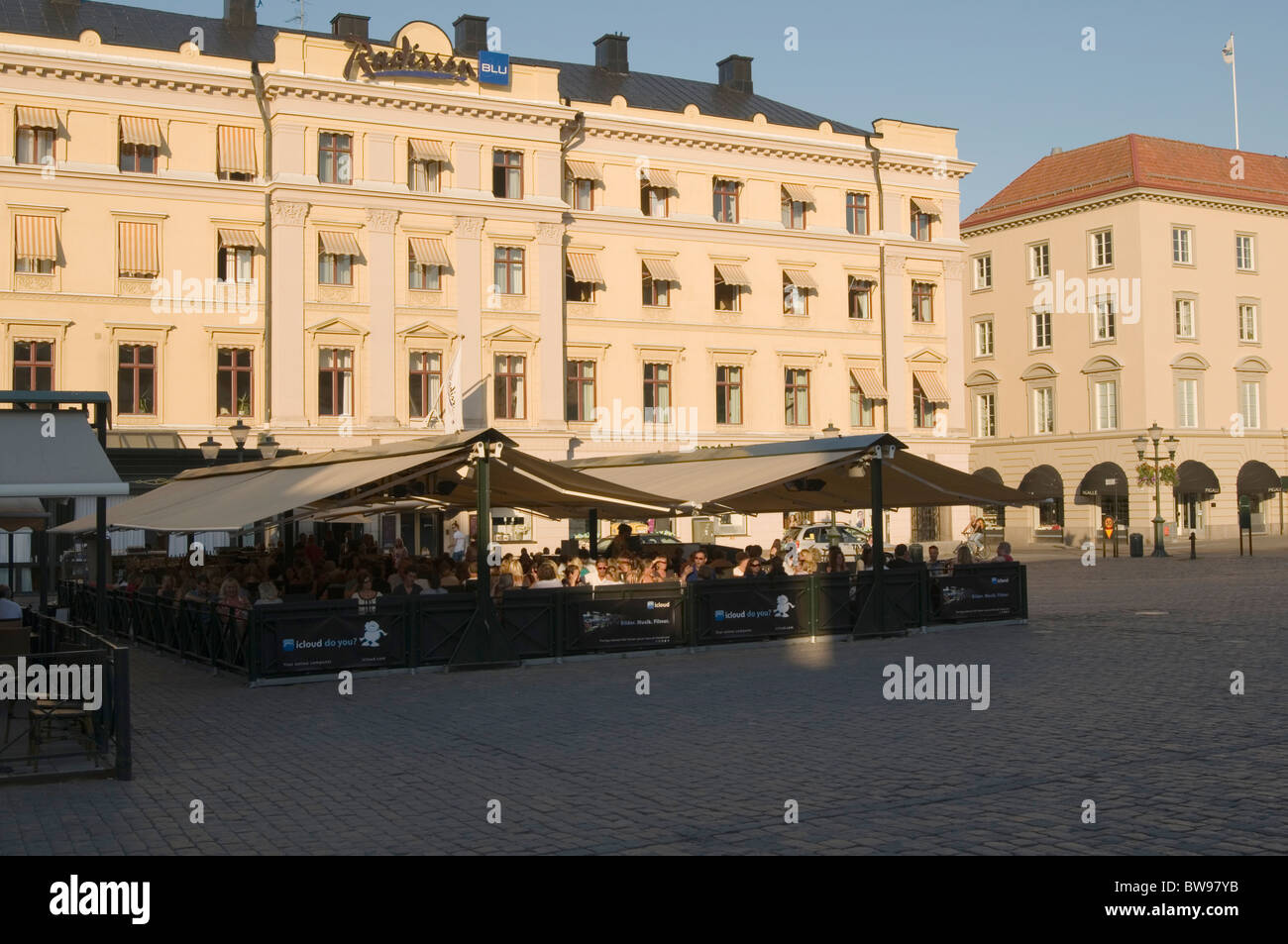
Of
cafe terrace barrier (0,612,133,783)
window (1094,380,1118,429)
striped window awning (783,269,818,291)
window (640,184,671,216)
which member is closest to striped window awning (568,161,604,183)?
window (640,184,671,216)

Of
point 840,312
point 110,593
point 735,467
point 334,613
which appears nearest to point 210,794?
point 334,613

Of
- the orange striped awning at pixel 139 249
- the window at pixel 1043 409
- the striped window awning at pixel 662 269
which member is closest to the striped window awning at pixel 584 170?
the striped window awning at pixel 662 269

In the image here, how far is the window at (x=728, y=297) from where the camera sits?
54.4 meters

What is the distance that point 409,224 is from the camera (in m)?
47.7

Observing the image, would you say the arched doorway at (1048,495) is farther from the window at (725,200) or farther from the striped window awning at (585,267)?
the striped window awning at (585,267)

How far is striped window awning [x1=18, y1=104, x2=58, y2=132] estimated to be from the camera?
4228cm

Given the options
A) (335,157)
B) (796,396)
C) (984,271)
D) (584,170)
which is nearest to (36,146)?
(335,157)

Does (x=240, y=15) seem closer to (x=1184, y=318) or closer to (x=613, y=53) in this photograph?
(x=613, y=53)

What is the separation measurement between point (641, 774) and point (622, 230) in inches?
1669

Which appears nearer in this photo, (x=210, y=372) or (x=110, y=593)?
(x=110, y=593)

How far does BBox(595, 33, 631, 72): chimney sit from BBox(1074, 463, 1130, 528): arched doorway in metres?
28.2

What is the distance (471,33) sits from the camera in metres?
Result: 52.7

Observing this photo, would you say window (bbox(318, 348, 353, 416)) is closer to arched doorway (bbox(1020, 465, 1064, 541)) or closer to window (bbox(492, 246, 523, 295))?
window (bbox(492, 246, 523, 295))

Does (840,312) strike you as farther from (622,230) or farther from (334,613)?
(334,613)
